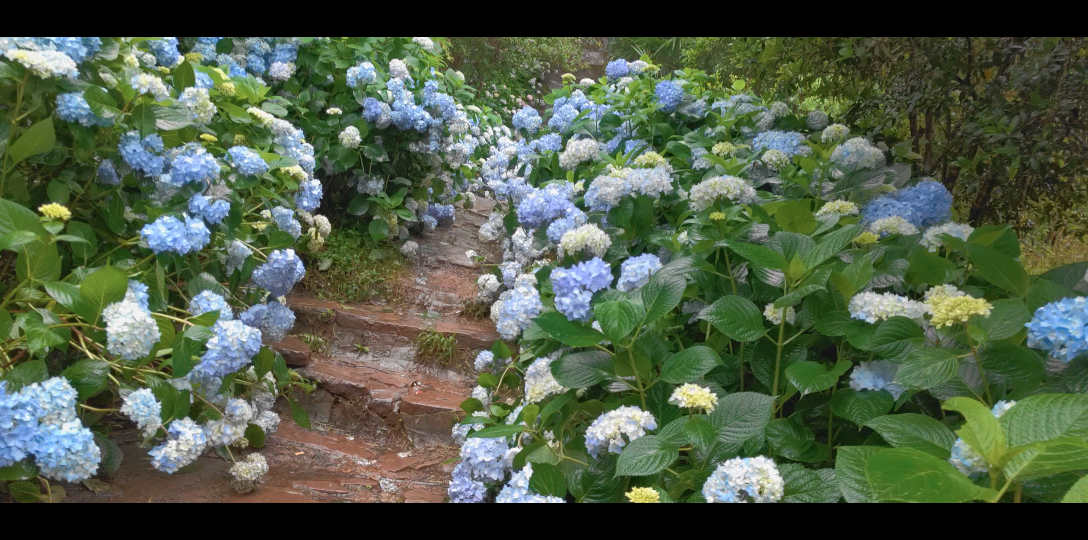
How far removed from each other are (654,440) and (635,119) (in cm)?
231

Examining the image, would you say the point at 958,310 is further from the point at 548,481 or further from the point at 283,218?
the point at 283,218

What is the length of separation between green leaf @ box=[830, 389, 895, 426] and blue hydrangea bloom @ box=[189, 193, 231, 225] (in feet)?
5.64

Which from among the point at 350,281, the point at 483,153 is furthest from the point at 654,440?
the point at 483,153

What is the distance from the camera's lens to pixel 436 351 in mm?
3418

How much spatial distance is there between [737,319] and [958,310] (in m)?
0.41

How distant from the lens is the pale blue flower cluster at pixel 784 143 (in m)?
2.63

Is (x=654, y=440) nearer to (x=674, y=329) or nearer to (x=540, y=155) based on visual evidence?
(x=674, y=329)

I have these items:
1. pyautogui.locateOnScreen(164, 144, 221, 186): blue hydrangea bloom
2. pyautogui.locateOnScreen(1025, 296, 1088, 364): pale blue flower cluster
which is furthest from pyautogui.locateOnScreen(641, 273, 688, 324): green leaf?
pyautogui.locateOnScreen(164, 144, 221, 186): blue hydrangea bloom

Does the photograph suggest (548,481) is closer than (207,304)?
Yes

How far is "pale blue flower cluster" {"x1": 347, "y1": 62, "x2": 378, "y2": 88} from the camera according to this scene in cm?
374

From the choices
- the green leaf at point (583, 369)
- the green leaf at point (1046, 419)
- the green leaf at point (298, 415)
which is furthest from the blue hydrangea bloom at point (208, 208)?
the green leaf at point (1046, 419)

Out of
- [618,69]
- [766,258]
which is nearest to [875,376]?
[766,258]

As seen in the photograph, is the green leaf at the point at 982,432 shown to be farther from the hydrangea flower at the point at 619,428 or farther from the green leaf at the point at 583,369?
the green leaf at the point at 583,369

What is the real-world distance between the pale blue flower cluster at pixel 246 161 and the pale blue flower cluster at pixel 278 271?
29cm
